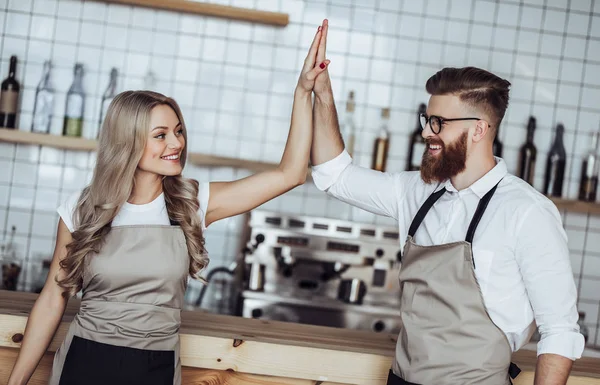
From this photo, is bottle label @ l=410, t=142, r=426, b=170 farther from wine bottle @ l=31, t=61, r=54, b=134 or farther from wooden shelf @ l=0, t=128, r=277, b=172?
wine bottle @ l=31, t=61, r=54, b=134

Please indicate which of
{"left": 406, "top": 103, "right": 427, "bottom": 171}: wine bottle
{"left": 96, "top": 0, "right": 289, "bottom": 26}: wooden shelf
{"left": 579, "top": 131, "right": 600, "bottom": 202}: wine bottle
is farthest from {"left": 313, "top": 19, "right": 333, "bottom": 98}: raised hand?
{"left": 579, "top": 131, "right": 600, "bottom": 202}: wine bottle

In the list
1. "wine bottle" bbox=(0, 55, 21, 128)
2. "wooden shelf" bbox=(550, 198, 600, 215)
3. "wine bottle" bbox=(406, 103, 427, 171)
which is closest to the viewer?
"wine bottle" bbox=(0, 55, 21, 128)

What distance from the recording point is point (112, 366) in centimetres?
172

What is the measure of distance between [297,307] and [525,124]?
1.55 m

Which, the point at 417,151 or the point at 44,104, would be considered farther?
the point at 417,151

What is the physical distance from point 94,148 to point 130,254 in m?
1.98

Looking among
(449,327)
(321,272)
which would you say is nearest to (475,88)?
(449,327)

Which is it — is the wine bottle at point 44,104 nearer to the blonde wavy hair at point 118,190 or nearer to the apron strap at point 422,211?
the blonde wavy hair at point 118,190

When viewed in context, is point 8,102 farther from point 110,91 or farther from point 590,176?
point 590,176

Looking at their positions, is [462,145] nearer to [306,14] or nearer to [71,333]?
[71,333]

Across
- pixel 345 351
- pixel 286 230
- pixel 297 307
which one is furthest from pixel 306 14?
pixel 345 351

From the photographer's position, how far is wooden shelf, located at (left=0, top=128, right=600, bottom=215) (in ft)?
11.7

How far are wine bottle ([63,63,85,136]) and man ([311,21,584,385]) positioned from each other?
2.26 metres

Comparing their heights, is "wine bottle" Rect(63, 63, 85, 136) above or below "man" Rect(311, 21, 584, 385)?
above
